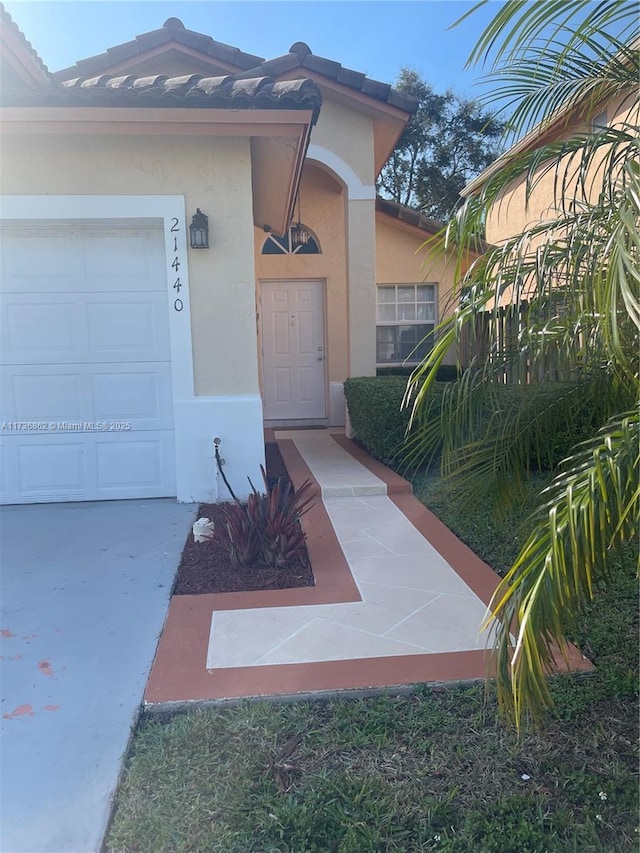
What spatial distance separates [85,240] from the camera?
219 inches

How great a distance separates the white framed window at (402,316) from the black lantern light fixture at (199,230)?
6.64 m

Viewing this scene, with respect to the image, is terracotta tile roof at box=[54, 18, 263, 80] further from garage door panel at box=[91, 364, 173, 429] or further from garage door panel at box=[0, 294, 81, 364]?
garage door panel at box=[91, 364, 173, 429]

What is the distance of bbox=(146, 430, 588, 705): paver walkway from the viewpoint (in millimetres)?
2914

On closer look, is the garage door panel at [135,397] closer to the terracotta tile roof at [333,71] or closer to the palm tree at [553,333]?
the palm tree at [553,333]

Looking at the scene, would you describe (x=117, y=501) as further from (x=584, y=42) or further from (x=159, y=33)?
(x=159, y=33)

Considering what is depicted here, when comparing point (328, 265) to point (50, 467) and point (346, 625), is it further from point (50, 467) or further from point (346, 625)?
point (346, 625)

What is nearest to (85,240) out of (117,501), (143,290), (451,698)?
(143,290)

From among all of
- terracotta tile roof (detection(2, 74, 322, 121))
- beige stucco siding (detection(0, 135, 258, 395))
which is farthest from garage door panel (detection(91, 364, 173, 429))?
terracotta tile roof (detection(2, 74, 322, 121))

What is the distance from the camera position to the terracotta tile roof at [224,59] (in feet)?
26.6

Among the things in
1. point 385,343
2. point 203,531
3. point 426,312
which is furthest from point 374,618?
point 426,312

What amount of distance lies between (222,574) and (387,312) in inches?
Result: 332

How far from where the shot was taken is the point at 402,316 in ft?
38.6

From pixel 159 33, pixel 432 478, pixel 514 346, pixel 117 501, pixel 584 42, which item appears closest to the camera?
pixel 584 42

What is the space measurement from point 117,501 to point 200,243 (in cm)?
252
